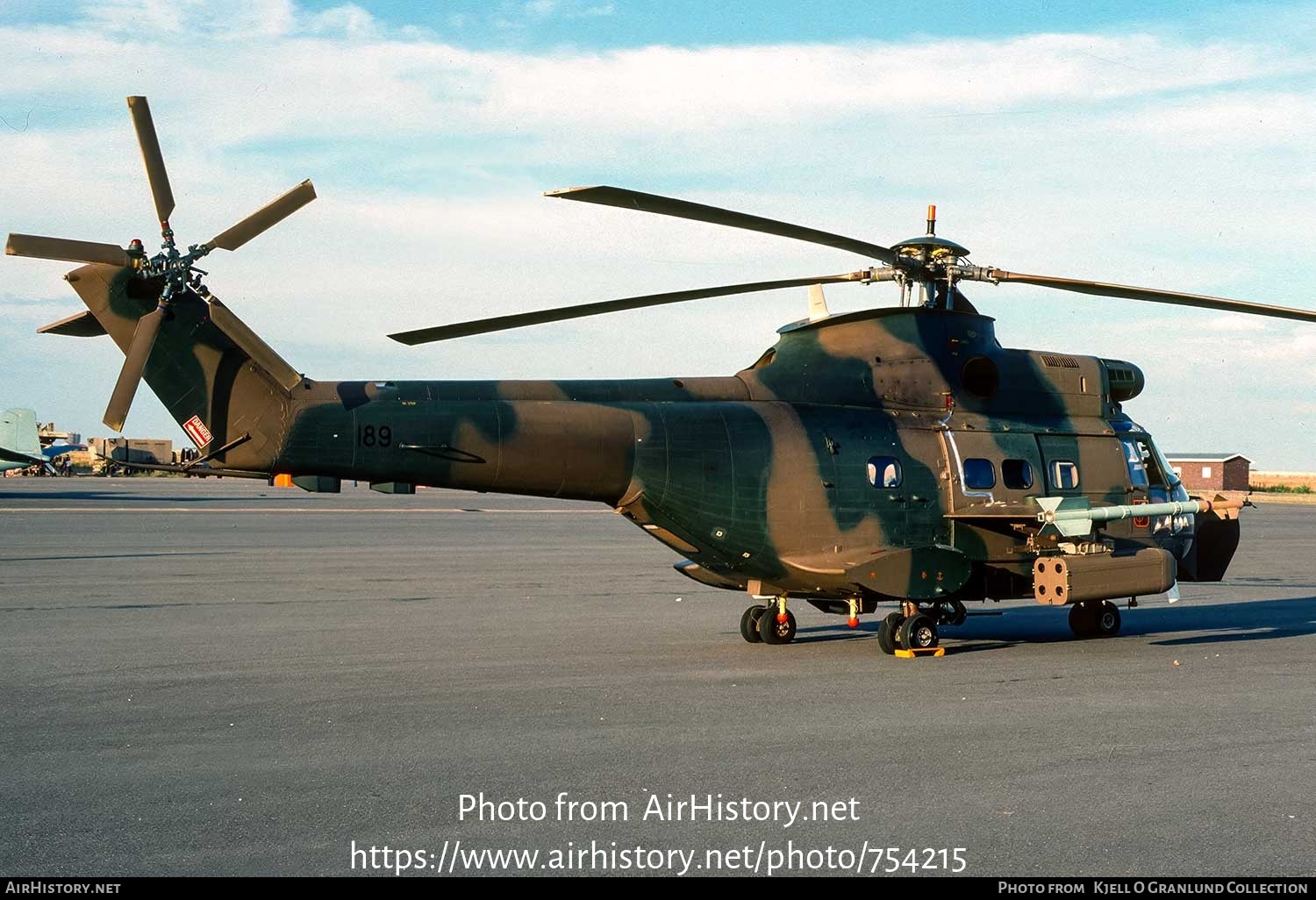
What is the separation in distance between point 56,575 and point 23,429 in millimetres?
59582

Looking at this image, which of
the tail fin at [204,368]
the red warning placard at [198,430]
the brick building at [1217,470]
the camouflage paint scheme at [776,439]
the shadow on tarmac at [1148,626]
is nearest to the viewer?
the tail fin at [204,368]

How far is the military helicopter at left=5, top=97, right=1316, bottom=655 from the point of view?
495 inches

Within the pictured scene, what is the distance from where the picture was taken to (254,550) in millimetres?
30344

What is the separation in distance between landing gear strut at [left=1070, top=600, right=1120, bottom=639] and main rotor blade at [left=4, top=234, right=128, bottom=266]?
12692mm

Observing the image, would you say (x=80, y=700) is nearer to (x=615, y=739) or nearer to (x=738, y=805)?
(x=615, y=739)

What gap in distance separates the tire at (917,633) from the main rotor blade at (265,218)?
8.28m

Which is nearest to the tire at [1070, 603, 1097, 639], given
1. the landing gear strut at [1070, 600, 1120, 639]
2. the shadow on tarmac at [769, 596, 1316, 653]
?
the landing gear strut at [1070, 600, 1120, 639]

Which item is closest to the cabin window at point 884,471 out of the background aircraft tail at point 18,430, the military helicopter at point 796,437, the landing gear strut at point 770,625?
the military helicopter at point 796,437

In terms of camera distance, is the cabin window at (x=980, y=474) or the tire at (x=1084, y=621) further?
the tire at (x=1084, y=621)

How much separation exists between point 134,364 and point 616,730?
19.6 feet

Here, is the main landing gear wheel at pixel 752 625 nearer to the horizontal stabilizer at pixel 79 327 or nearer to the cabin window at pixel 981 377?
the cabin window at pixel 981 377

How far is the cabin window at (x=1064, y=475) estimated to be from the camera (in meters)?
16.1

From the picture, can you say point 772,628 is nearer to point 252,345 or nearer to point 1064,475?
point 1064,475

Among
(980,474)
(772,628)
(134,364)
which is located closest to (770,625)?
(772,628)
